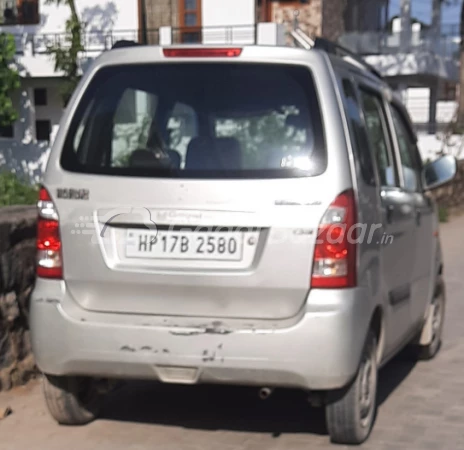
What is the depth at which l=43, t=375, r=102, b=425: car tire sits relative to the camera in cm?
467

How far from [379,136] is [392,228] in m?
0.59

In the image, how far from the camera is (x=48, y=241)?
4.31 m

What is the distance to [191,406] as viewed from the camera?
538 cm

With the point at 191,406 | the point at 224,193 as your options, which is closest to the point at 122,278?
the point at 224,193

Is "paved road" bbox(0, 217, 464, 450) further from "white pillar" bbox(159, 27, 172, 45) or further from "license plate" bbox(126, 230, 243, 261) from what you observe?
"white pillar" bbox(159, 27, 172, 45)

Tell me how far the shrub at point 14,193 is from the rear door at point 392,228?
3887 mm

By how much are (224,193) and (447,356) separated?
3.38 meters

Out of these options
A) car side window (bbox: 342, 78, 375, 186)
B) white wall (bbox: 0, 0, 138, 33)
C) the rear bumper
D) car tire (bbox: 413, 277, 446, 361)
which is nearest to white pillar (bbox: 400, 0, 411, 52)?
white wall (bbox: 0, 0, 138, 33)

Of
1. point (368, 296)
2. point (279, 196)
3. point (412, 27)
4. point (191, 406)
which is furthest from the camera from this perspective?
point (412, 27)

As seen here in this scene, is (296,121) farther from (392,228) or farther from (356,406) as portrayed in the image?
(356,406)

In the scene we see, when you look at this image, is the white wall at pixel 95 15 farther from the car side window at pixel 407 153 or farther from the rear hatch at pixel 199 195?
the rear hatch at pixel 199 195

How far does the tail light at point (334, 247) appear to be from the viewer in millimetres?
4059

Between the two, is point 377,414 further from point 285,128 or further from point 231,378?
point 285,128

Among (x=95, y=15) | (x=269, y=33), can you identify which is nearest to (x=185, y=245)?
(x=269, y=33)
